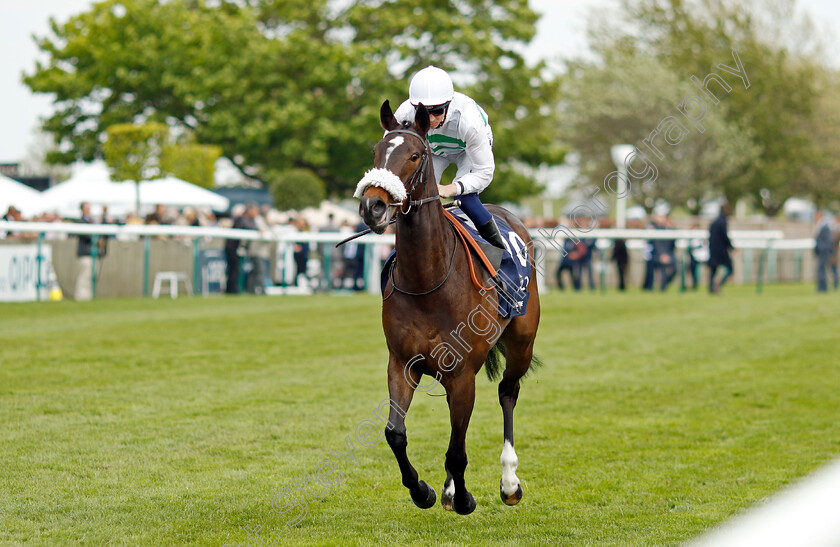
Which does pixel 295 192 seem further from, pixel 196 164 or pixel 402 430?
pixel 402 430

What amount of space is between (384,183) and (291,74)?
3722 cm

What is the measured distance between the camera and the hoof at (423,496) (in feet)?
17.3

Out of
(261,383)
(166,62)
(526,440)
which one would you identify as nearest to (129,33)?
(166,62)

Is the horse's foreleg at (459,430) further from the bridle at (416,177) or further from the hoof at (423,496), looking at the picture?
the bridle at (416,177)

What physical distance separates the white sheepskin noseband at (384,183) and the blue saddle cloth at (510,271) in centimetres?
98

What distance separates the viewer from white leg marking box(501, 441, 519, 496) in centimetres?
579

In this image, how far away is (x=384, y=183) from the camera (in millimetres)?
4727

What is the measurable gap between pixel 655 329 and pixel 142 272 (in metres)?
10.1

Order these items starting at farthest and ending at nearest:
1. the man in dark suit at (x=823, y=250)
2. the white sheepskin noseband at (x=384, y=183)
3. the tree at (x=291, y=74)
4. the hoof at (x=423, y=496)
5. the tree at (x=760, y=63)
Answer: the tree at (x=760, y=63)
the tree at (x=291, y=74)
the man in dark suit at (x=823, y=250)
the hoof at (x=423, y=496)
the white sheepskin noseband at (x=384, y=183)

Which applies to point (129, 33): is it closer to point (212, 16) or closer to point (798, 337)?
point (212, 16)

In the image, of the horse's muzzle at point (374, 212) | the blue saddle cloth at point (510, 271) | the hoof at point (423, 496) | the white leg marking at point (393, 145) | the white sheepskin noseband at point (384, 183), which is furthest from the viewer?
the blue saddle cloth at point (510, 271)

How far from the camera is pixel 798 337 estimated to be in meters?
14.9

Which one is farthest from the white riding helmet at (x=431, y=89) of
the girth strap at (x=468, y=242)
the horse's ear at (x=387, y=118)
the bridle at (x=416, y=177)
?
the girth strap at (x=468, y=242)

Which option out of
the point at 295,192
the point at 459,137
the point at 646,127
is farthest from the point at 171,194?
the point at 646,127
